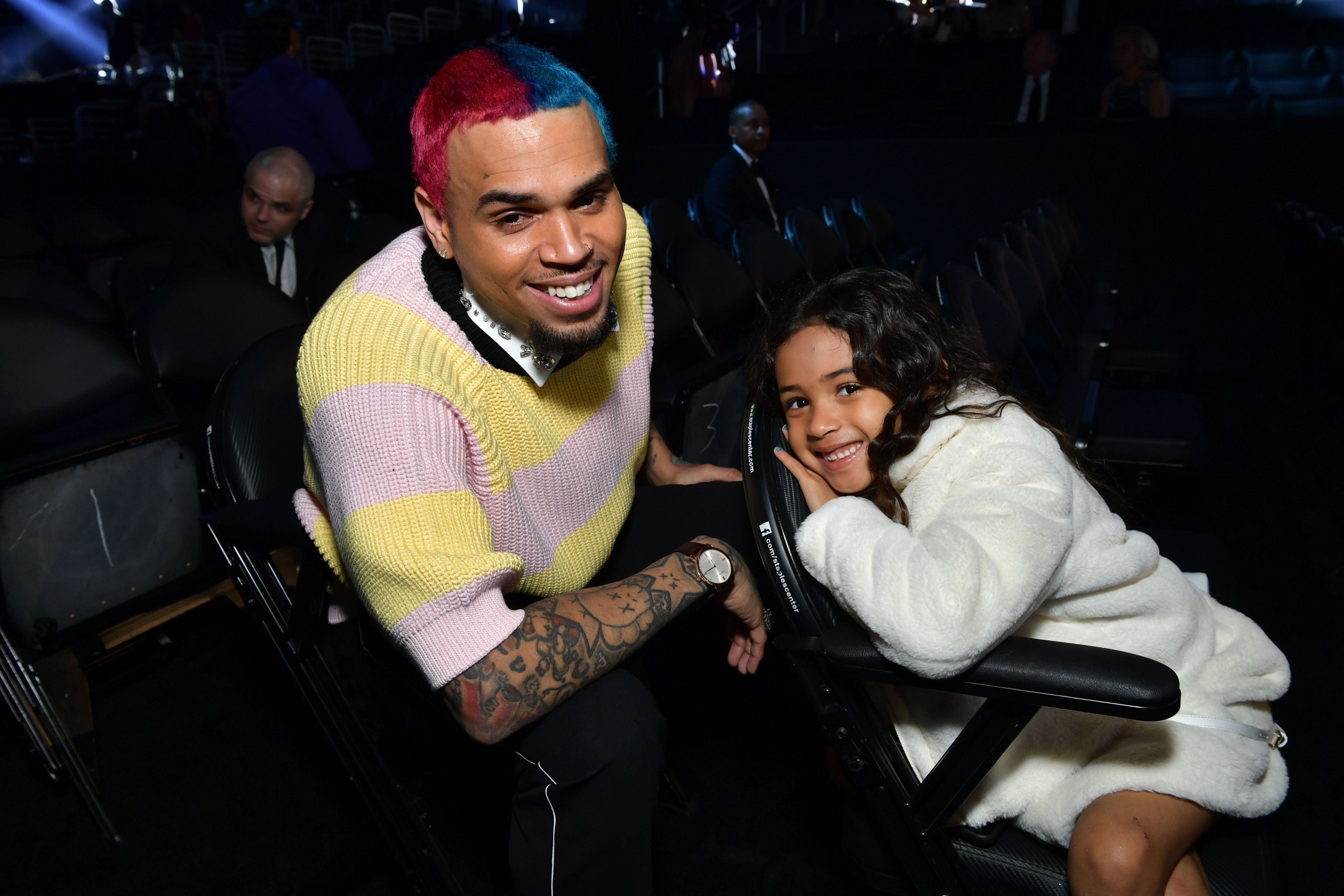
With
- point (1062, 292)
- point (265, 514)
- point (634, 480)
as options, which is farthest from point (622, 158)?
point (265, 514)

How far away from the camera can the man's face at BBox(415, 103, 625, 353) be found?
1.04m

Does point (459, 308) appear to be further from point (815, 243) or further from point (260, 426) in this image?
point (815, 243)

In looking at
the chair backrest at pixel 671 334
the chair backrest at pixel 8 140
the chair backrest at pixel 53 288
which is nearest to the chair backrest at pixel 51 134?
the chair backrest at pixel 8 140

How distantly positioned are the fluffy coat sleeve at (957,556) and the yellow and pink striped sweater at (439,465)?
407 mm

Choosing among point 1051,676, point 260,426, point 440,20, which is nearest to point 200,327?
point 260,426

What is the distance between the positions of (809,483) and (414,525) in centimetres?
50

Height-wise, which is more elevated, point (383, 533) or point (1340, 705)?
point (383, 533)

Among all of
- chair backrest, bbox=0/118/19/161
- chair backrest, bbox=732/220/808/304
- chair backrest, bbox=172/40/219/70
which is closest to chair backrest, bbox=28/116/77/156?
chair backrest, bbox=0/118/19/161

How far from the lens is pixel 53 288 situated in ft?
8.87

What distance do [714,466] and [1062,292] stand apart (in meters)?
2.30

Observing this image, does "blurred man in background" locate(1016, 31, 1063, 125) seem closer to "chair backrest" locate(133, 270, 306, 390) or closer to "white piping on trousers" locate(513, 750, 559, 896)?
"chair backrest" locate(133, 270, 306, 390)

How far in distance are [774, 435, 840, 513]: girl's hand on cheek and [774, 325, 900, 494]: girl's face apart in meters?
0.05

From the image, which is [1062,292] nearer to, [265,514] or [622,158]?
[265,514]

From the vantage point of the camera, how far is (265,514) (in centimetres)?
117
